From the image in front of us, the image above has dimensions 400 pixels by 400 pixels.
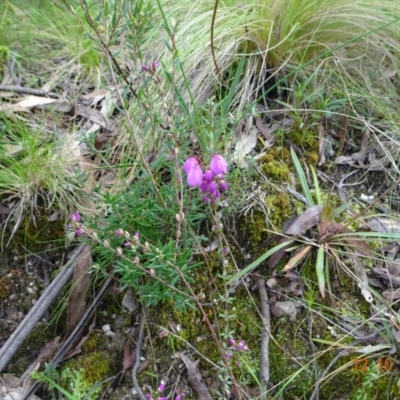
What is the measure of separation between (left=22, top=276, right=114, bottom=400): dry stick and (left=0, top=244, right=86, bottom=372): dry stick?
142mm

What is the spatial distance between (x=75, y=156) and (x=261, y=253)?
0.97m

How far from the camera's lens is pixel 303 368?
5.71ft

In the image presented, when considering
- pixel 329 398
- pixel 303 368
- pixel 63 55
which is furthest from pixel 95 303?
pixel 63 55

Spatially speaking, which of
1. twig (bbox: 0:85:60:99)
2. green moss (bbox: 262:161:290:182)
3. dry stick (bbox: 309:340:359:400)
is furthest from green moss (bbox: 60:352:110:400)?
twig (bbox: 0:85:60:99)

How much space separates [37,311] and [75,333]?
17 centimetres

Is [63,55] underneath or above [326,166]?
above

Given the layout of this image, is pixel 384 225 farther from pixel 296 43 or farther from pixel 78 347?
pixel 78 347

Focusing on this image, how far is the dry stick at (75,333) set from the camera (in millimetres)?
1836

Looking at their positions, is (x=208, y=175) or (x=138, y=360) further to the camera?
(x=138, y=360)

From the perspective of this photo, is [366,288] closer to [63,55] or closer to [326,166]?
[326,166]

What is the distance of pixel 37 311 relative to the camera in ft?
6.31

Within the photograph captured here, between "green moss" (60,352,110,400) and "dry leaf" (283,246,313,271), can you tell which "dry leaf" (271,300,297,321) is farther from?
"green moss" (60,352,110,400)

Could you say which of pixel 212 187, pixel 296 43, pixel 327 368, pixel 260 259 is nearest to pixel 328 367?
pixel 327 368
